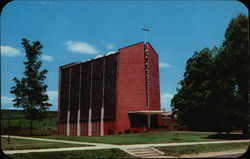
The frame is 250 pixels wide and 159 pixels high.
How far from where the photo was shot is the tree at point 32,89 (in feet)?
132

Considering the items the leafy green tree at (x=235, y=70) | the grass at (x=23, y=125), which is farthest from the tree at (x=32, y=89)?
the leafy green tree at (x=235, y=70)

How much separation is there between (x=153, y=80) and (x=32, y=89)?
15.6 meters

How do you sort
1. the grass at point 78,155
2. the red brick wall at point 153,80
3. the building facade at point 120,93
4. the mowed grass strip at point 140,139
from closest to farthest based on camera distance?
the grass at point 78,155 → the mowed grass strip at point 140,139 → the building facade at point 120,93 → the red brick wall at point 153,80

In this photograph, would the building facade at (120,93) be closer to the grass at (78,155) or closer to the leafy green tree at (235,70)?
the leafy green tree at (235,70)

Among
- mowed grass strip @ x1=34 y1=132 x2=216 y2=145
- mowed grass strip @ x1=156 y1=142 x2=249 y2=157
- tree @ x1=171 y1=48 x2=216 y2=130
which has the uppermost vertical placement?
tree @ x1=171 y1=48 x2=216 y2=130

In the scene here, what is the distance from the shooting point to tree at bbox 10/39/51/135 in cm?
4016

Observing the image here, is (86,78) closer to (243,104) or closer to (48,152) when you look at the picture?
(243,104)

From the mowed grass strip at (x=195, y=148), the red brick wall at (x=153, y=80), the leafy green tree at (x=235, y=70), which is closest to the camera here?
the mowed grass strip at (x=195, y=148)

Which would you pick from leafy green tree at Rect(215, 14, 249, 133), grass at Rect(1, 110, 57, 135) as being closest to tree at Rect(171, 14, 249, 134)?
leafy green tree at Rect(215, 14, 249, 133)

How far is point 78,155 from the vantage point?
1720cm

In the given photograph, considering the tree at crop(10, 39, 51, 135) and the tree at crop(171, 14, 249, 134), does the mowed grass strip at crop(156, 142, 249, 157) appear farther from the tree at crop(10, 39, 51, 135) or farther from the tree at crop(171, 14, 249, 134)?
the tree at crop(10, 39, 51, 135)

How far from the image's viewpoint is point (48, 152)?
1736 centimetres

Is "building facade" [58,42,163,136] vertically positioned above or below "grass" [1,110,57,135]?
above

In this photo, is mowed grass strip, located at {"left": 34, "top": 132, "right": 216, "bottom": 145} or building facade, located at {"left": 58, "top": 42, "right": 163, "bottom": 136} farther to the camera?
building facade, located at {"left": 58, "top": 42, "right": 163, "bottom": 136}
